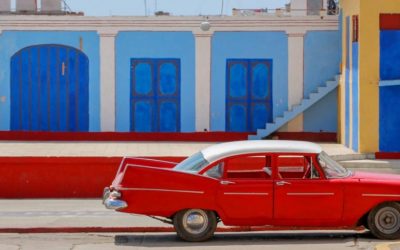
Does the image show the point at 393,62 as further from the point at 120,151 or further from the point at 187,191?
the point at 187,191

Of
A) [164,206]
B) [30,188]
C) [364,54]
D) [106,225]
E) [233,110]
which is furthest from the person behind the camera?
[233,110]

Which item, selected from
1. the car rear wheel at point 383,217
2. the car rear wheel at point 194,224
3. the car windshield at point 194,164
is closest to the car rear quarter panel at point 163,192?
the car rear wheel at point 194,224

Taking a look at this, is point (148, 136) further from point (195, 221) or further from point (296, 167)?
point (195, 221)

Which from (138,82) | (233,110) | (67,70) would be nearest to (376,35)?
(233,110)

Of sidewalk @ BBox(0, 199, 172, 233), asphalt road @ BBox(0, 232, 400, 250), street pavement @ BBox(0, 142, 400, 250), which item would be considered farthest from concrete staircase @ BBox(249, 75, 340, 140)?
asphalt road @ BBox(0, 232, 400, 250)

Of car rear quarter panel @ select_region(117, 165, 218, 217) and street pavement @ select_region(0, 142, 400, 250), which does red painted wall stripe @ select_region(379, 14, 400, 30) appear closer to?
street pavement @ select_region(0, 142, 400, 250)

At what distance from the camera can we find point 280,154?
12.9 metres

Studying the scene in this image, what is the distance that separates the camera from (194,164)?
1305 centimetres

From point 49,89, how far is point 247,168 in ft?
44.5

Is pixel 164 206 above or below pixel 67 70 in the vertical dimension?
below

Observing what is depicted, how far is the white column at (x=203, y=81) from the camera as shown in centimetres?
2603

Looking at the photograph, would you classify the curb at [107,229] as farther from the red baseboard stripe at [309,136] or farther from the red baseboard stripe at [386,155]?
the red baseboard stripe at [309,136]

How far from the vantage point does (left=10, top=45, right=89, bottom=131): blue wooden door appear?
26.0 meters

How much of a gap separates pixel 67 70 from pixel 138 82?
6.71 ft
